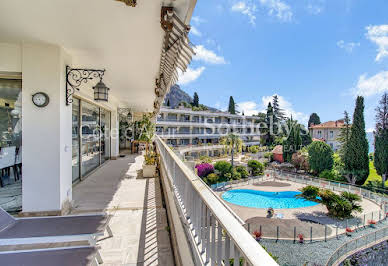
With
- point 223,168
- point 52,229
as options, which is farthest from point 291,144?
point 52,229

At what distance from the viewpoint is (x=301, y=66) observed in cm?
6738

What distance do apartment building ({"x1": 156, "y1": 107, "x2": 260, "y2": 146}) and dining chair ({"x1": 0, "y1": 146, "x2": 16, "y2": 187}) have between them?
2433cm

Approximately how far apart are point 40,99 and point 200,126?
3290cm

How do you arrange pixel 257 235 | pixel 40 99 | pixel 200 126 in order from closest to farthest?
pixel 40 99, pixel 257 235, pixel 200 126

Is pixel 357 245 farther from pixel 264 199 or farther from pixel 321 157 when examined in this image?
pixel 321 157

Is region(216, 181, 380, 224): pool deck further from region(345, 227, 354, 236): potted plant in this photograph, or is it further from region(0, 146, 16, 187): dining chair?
region(0, 146, 16, 187): dining chair

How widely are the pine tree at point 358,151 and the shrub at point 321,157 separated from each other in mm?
1683

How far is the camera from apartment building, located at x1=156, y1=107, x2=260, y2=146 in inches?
1244

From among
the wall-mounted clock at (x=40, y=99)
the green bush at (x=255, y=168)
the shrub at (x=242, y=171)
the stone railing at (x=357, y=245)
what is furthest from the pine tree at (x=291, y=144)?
the wall-mounted clock at (x=40, y=99)

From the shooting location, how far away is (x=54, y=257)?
1836 millimetres

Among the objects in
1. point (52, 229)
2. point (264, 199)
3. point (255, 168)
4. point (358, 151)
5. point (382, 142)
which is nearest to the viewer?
point (52, 229)

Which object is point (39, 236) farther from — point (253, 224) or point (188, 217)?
point (253, 224)

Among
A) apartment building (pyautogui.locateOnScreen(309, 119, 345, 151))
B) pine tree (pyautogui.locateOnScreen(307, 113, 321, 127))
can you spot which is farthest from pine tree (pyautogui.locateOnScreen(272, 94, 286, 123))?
pine tree (pyautogui.locateOnScreen(307, 113, 321, 127))

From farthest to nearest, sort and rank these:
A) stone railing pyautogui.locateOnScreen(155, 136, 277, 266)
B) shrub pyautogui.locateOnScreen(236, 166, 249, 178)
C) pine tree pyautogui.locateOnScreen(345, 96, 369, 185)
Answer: shrub pyautogui.locateOnScreen(236, 166, 249, 178) < pine tree pyautogui.locateOnScreen(345, 96, 369, 185) < stone railing pyautogui.locateOnScreen(155, 136, 277, 266)
